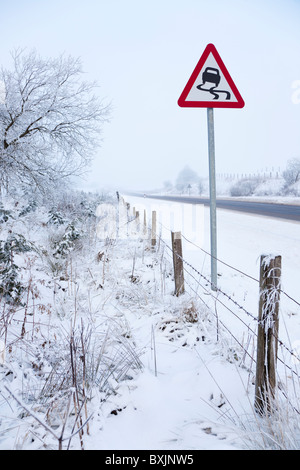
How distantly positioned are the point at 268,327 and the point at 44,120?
33.0 feet

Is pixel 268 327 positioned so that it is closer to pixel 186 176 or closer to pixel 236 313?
pixel 236 313

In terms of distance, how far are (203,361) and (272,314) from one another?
98 cm

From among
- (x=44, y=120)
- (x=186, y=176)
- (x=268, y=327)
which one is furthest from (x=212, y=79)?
(x=186, y=176)

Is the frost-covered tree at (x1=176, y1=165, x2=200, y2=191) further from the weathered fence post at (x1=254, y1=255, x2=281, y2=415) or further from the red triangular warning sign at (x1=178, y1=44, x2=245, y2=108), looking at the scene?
the weathered fence post at (x1=254, y1=255, x2=281, y2=415)

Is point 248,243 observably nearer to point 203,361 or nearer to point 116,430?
point 203,361

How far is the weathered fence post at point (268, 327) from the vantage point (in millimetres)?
1506

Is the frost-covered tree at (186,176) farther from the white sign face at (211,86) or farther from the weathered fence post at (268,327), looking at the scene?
the weathered fence post at (268,327)

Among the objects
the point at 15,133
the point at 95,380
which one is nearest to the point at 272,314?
the point at 95,380

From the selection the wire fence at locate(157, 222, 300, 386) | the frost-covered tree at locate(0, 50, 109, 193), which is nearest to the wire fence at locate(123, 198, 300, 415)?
the wire fence at locate(157, 222, 300, 386)

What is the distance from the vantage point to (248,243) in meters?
6.73

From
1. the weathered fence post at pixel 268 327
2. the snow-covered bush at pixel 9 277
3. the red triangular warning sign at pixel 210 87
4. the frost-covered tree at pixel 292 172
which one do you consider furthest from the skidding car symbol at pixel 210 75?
the frost-covered tree at pixel 292 172

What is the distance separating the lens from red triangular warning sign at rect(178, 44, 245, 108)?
9.91 ft

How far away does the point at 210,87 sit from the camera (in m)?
3.06

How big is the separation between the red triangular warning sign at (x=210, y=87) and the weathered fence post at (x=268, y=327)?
231 centimetres
